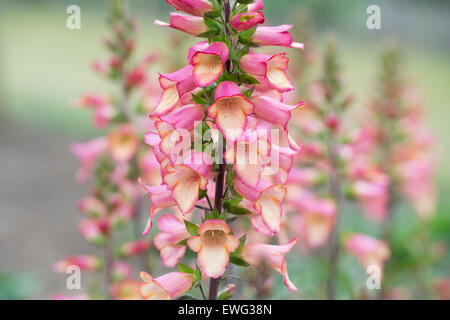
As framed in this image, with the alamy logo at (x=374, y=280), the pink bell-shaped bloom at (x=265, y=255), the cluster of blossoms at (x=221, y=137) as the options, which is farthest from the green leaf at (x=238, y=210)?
the alamy logo at (x=374, y=280)

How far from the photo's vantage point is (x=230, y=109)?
1087mm

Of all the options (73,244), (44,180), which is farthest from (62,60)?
(73,244)

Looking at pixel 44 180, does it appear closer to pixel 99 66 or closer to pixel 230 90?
pixel 99 66

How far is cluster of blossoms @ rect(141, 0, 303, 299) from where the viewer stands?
1074 mm

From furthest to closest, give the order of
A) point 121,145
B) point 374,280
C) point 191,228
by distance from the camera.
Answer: point 121,145, point 374,280, point 191,228

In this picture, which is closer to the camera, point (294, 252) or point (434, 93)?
point (294, 252)

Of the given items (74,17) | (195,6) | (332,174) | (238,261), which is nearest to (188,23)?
(195,6)

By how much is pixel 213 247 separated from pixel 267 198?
176 mm

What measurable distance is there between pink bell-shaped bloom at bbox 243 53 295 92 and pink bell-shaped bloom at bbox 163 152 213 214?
23cm

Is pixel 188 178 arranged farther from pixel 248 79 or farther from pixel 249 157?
pixel 248 79

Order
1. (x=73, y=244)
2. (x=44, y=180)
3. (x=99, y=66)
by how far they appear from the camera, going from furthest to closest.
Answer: (x=44, y=180)
(x=73, y=244)
(x=99, y=66)

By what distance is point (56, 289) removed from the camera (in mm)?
3648
